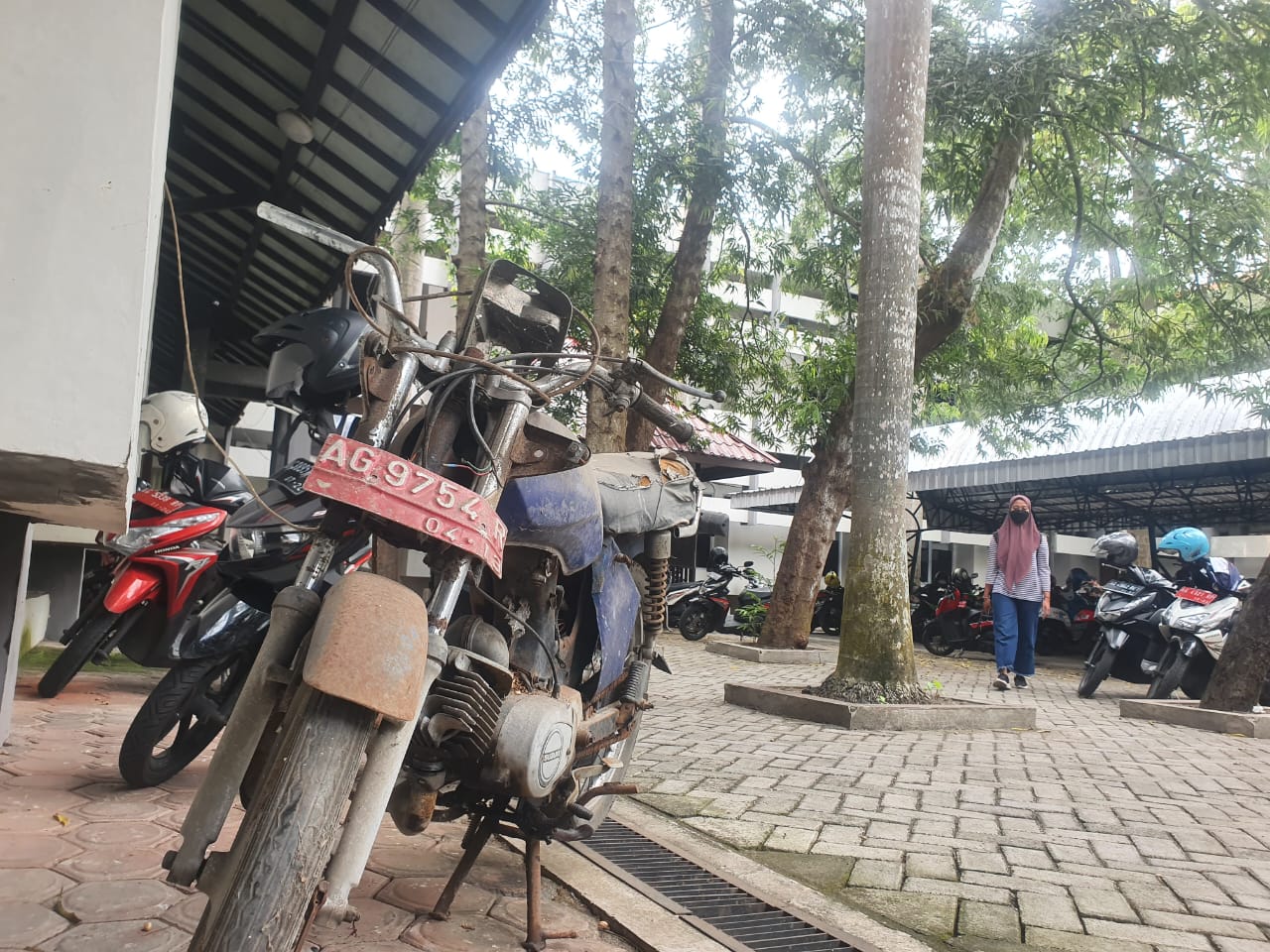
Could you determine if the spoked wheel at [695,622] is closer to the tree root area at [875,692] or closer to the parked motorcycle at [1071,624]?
the parked motorcycle at [1071,624]

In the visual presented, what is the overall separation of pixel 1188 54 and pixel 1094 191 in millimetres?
3141

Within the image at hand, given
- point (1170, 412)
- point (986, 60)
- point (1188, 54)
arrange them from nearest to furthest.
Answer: point (986, 60) < point (1188, 54) < point (1170, 412)

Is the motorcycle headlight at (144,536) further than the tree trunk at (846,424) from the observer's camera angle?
No

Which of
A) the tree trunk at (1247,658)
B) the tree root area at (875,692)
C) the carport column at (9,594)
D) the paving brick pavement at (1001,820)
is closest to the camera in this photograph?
the paving brick pavement at (1001,820)

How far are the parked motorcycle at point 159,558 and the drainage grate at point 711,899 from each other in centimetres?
248

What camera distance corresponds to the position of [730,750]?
526 centimetres

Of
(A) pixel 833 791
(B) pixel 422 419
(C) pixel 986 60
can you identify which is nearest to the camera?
(B) pixel 422 419

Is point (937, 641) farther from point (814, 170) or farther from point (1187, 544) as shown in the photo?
point (814, 170)

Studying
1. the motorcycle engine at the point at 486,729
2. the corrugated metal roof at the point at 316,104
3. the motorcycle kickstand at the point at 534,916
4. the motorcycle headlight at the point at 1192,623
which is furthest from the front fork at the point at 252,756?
the motorcycle headlight at the point at 1192,623

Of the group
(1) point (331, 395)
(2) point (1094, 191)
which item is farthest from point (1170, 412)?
(1) point (331, 395)

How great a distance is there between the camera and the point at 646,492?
311cm

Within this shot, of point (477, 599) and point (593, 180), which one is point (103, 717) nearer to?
point (477, 599)

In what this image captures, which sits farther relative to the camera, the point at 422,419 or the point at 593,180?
the point at 593,180

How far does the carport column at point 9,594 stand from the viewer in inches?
161
